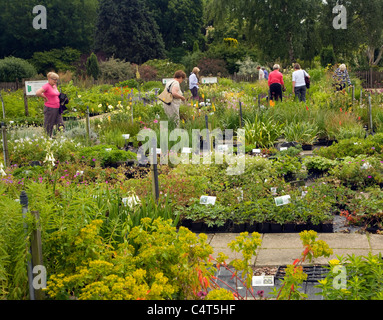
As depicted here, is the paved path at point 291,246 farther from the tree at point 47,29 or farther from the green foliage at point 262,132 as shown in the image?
the tree at point 47,29

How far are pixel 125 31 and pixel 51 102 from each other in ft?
111

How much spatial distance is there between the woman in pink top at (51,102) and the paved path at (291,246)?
5485 mm

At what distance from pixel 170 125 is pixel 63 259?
262 inches

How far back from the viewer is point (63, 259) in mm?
3482

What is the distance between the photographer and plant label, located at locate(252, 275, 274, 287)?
384cm

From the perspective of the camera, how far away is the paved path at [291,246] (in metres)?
4.64

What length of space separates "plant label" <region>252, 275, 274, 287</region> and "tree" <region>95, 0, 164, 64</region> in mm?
39369

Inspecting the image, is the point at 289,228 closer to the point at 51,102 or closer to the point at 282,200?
the point at 282,200

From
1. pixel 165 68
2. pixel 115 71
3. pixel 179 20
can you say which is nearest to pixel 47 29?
pixel 179 20

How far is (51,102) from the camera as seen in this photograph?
32.1ft

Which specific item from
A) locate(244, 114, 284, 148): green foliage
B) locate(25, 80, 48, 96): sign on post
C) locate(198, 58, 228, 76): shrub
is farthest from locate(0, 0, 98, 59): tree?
locate(244, 114, 284, 148): green foliage
